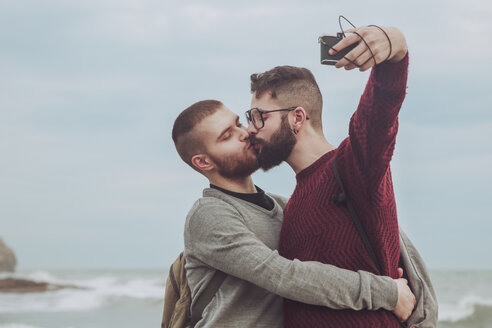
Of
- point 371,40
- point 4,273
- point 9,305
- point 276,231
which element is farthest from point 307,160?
point 4,273

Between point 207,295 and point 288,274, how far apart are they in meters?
0.47

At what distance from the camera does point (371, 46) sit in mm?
2078

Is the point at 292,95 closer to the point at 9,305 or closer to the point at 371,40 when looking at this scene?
the point at 371,40

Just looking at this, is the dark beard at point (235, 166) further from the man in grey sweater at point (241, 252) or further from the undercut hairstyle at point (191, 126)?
the undercut hairstyle at point (191, 126)

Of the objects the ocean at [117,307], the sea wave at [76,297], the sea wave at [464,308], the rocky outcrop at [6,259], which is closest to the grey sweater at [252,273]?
the ocean at [117,307]

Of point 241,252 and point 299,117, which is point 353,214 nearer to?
point 241,252

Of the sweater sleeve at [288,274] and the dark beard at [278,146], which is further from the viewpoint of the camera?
the dark beard at [278,146]

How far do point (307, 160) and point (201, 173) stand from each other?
0.58 metres

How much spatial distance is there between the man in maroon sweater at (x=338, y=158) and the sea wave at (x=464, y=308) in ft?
37.7

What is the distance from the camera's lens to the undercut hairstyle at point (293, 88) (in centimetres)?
286

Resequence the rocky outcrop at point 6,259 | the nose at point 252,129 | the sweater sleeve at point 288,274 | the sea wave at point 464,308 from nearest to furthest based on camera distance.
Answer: the sweater sleeve at point 288,274
the nose at point 252,129
the sea wave at point 464,308
the rocky outcrop at point 6,259

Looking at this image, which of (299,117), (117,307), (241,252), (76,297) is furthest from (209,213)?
(76,297)

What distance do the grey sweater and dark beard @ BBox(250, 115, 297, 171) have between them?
221 mm

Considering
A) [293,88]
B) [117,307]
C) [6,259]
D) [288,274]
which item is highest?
[293,88]
